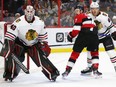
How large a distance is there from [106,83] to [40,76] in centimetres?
101

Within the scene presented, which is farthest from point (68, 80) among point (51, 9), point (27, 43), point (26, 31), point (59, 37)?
point (51, 9)

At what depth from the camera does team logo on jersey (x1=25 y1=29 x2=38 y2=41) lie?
16.1ft

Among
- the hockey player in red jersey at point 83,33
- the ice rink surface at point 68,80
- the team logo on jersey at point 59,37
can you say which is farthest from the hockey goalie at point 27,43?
the team logo on jersey at point 59,37

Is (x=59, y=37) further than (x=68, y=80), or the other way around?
(x=59, y=37)

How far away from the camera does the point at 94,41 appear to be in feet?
17.0

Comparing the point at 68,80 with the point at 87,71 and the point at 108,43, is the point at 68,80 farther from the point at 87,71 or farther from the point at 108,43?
the point at 108,43

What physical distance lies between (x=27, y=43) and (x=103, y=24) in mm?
1091

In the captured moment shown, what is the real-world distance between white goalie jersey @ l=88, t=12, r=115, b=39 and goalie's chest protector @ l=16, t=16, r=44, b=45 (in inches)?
30.7

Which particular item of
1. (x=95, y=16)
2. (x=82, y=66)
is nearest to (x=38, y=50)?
(x=95, y=16)

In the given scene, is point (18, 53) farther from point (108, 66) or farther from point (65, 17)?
point (65, 17)

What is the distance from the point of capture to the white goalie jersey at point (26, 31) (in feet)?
15.8

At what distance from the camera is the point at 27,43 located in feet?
16.4

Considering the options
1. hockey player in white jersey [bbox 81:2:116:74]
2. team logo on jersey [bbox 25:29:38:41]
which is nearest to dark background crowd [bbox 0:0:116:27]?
hockey player in white jersey [bbox 81:2:116:74]

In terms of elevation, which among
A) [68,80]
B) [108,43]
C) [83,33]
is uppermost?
[83,33]
